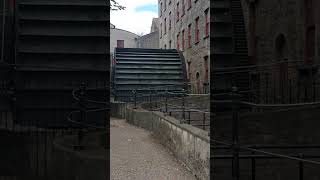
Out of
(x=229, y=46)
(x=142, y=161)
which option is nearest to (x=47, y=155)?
(x=229, y=46)

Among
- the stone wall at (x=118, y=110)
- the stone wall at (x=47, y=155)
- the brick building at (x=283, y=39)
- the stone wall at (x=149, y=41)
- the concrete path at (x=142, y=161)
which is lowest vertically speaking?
the concrete path at (x=142, y=161)

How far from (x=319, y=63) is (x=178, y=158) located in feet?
17.8

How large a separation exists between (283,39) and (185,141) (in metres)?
4.93

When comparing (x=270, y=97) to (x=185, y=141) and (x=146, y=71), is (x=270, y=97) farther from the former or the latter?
(x=146, y=71)

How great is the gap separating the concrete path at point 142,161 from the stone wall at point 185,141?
0.14m

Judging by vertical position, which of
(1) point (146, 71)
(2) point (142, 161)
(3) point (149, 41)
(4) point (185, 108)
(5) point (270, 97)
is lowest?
(2) point (142, 161)

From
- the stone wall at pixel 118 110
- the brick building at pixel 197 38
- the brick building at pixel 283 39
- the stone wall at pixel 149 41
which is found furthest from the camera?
the stone wall at pixel 149 41

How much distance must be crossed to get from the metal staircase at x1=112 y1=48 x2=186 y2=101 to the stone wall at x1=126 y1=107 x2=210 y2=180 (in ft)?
31.3

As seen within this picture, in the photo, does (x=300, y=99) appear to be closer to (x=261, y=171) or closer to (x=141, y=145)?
(x=261, y=171)

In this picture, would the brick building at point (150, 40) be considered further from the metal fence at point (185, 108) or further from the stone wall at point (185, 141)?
the stone wall at point (185, 141)

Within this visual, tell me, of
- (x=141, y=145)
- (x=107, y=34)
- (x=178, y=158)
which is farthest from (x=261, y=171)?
(x=141, y=145)

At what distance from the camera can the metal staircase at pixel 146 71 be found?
21.2 meters

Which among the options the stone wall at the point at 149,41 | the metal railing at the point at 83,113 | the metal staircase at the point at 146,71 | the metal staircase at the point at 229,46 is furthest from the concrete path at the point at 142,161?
the stone wall at the point at 149,41

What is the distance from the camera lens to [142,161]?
310 inches
